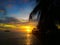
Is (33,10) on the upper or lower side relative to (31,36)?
upper

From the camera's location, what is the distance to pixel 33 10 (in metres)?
9.26

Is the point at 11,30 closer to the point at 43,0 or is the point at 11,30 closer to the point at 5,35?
the point at 5,35

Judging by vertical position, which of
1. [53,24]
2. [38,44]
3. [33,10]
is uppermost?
[33,10]

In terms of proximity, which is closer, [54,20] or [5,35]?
[54,20]

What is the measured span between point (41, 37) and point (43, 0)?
144 cm

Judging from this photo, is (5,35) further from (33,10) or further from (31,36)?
(33,10)

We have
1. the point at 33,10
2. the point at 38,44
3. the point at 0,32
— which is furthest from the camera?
the point at 0,32

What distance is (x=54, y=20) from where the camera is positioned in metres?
8.66

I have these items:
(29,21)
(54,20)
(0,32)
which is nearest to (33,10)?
(29,21)

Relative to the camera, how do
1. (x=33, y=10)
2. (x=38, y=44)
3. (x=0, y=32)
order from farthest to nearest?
1. (x=0, y=32)
2. (x=33, y=10)
3. (x=38, y=44)

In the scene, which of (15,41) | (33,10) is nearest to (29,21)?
(33,10)

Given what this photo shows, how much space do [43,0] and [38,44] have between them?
5.65ft

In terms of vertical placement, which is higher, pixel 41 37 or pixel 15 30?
pixel 15 30

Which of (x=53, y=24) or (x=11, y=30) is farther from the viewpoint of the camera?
(x=11, y=30)
